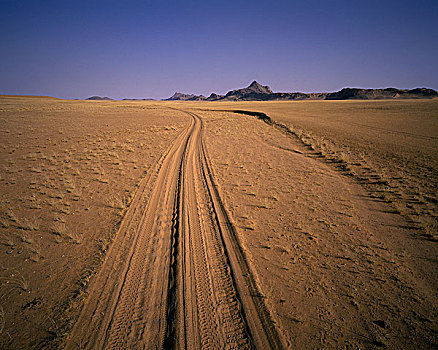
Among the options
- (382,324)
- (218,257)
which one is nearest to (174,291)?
(218,257)

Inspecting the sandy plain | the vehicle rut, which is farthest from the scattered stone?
the vehicle rut

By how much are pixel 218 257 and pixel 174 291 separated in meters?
1.24

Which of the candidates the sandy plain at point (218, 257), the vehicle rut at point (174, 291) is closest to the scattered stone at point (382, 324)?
the sandy plain at point (218, 257)

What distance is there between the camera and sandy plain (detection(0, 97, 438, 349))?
10.6 ft

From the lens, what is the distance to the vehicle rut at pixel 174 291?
310cm

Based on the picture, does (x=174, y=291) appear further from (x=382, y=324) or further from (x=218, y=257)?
(x=382, y=324)

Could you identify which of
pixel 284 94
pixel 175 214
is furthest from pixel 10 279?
pixel 284 94

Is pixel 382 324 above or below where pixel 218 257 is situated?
below

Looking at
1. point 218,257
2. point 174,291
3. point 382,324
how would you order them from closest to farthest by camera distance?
point 382,324, point 174,291, point 218,257

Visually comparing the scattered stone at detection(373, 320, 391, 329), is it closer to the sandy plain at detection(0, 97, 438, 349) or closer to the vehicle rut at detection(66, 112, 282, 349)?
the sandy plain at detection(0, 97, 438, 349)

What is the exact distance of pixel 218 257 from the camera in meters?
4.64

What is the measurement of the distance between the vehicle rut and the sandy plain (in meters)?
0.02

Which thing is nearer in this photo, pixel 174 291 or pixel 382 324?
pixel 382 324

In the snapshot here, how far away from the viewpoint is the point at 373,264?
15.0 ft
